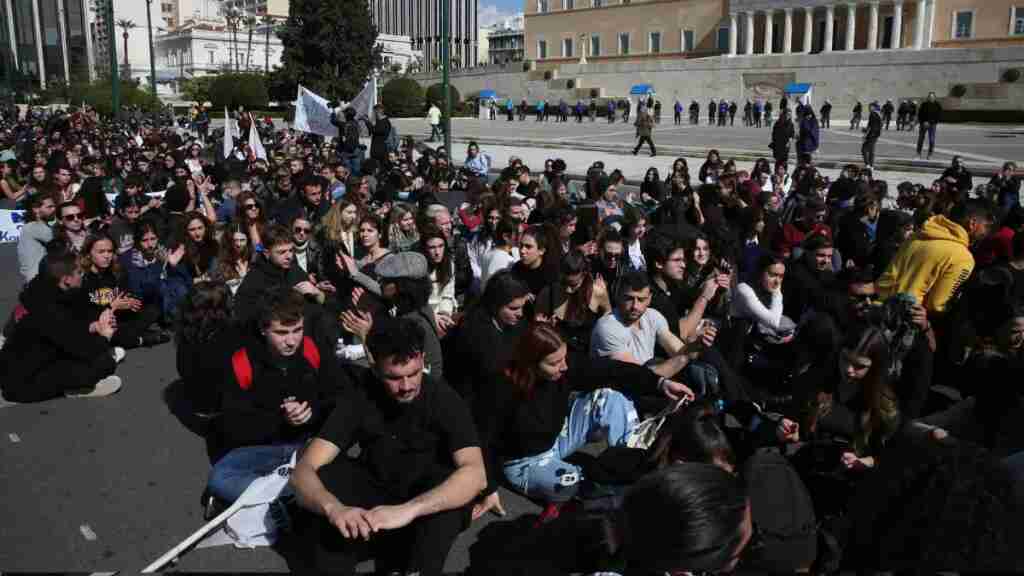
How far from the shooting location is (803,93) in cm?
5459

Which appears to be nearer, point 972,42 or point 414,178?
point 414,178

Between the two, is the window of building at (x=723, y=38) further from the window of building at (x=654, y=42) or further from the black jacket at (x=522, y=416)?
the black jacket at (x=522, y=416)

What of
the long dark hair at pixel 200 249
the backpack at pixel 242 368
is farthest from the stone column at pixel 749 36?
the backpack at pixel 242 368

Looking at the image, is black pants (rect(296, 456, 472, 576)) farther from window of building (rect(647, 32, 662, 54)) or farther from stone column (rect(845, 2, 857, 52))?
window of building (rect(647, 32, 662, 54))

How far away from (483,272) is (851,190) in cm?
551

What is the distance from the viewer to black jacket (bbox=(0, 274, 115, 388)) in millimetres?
5676

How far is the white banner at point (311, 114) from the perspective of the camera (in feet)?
56.3

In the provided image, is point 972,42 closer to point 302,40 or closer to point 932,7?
point 932,7

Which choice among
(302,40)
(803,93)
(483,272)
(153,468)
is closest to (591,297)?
(483,272)

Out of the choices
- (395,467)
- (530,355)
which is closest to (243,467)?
(395,467)

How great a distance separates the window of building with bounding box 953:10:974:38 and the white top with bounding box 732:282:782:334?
70357 millimetres

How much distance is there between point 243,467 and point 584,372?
6.33ft

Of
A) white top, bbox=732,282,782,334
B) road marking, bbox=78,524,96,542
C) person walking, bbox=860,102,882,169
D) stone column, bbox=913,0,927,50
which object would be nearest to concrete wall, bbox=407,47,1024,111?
stone column, bbox=913,0,927,50

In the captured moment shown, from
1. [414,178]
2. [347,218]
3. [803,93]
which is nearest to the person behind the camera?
[347,218]
